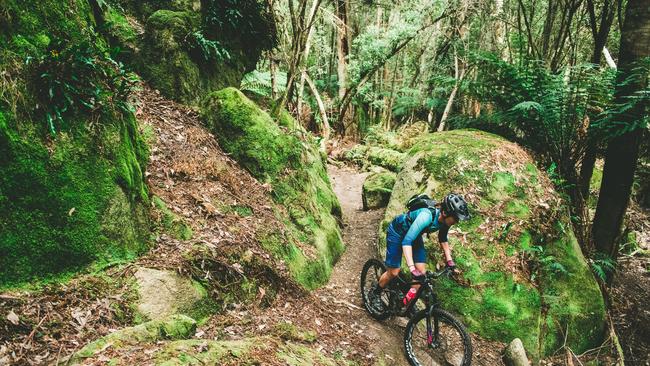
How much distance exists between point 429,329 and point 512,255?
2437 mm

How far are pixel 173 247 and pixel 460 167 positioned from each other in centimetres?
554

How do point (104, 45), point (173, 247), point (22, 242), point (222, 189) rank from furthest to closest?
point (222, 189)
point (104, 45)
point (173, 247)
point (22, 242)

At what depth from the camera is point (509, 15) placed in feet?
51.8

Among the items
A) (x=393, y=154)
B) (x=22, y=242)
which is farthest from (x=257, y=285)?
(x=393, y=154)

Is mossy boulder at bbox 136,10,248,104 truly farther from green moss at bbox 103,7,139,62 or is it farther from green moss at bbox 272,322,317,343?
green moss at bbox 272,322,317,343

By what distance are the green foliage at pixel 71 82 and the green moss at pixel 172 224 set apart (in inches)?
52.7

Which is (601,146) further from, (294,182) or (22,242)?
(22,242)

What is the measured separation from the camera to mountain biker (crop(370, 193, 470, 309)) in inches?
184

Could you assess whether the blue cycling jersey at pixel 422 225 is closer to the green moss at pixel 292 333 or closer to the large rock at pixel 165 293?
the green moss at pixel 292 333

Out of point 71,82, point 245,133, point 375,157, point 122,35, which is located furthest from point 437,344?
point 375,157

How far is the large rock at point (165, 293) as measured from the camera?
12.4 feet

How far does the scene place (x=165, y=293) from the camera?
156 inches

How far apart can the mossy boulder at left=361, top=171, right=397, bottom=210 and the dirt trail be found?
0.79ft

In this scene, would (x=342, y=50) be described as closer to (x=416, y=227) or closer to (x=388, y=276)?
(x=388, y=276)
